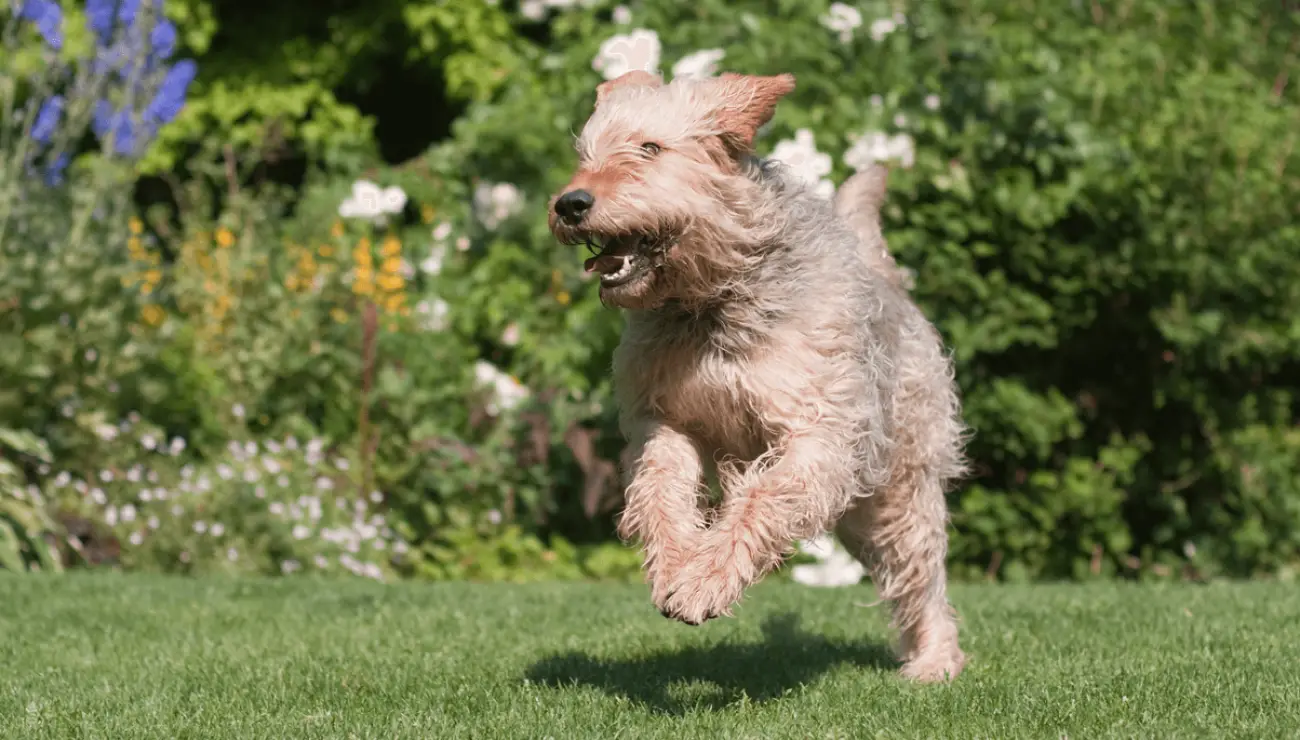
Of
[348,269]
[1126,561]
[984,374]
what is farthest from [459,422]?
[1126,561]

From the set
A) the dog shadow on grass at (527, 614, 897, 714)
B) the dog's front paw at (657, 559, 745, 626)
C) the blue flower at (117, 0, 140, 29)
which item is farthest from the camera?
the blue flower at (117, 0, 140, 29)

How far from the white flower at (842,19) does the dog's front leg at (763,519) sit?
4.37 m

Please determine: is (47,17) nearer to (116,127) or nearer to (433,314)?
(116,127)

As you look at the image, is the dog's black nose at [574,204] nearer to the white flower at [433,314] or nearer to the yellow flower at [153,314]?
the white flower at [433,314]

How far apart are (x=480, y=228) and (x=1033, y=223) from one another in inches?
116

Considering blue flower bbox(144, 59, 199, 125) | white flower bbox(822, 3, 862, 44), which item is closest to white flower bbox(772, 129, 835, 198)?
white flower bbox(822, 3, 862, 44)

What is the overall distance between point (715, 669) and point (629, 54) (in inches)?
156

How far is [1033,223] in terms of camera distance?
24.1 feet

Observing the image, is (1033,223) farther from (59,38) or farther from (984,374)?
(59,38)

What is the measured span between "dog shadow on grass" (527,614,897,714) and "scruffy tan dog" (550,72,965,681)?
0.47 metres

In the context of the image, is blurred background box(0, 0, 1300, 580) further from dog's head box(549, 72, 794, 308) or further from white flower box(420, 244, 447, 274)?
dog's head box(549, 72, 794, 308)

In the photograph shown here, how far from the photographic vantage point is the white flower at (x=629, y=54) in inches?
304

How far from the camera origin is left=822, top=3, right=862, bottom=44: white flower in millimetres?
7871

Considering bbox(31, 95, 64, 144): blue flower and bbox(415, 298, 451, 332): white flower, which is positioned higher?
bbox(31, 95, 64, 144): blue flower
